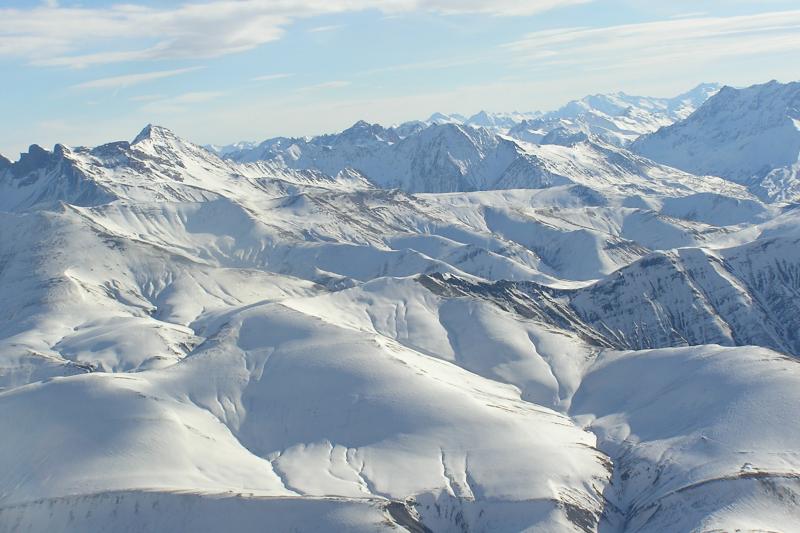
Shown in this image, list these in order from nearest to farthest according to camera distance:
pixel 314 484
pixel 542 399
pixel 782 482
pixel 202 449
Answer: pixel 782 482, pixel 314 484, pixel 202 449, pixel 542 399

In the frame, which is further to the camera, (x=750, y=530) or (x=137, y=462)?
(x=137, y=462)

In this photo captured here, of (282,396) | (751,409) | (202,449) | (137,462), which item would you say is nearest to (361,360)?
(282,396)

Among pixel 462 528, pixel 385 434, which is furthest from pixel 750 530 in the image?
pixel 385 434

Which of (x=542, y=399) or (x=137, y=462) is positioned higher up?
(x=137, y=462)

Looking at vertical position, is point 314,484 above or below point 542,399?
above

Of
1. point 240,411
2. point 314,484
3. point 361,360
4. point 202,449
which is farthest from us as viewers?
point 361,360

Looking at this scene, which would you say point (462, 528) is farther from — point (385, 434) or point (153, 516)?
point (153, 516)

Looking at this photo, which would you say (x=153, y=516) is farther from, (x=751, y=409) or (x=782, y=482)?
(x=751, y=409)

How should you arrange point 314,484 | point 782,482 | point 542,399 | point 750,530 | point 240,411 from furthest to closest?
point 542,399
point 240,411
point 314,484
point 782,482
point 750,530

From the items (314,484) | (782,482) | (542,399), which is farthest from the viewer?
(542,399)
